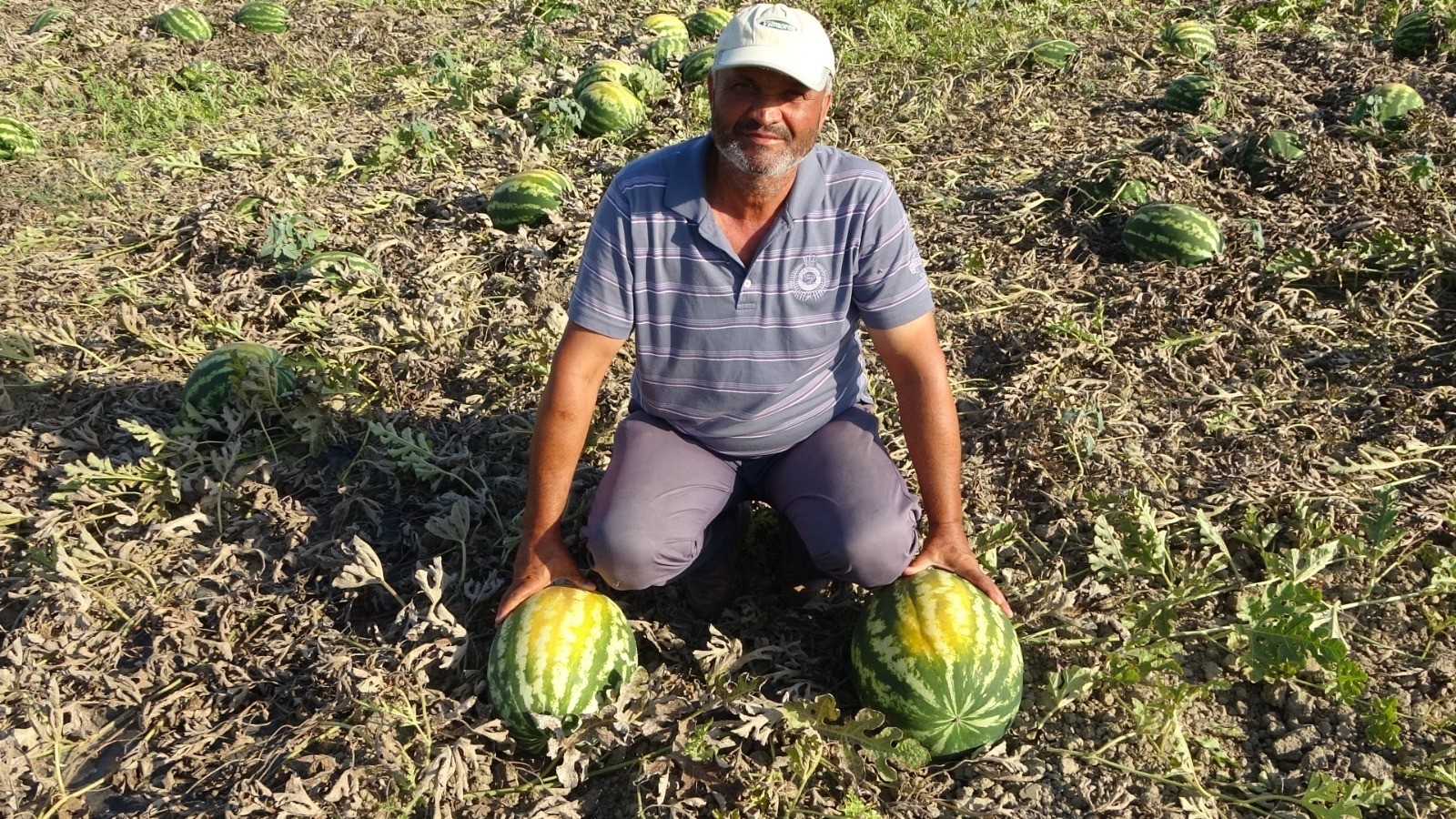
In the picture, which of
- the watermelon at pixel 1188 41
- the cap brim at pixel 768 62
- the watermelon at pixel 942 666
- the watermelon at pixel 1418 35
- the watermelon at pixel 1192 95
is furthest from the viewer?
the watermelon at pixel 1188 41

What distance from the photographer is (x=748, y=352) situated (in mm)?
2756

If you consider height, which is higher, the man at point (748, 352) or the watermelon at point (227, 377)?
the man at point (748, 352)

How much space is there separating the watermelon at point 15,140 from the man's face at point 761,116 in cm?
533

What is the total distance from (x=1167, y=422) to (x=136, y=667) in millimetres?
3532

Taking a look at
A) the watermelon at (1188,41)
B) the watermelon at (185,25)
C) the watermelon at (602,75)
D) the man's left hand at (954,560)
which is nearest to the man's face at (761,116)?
the man's left hand at (954,560)

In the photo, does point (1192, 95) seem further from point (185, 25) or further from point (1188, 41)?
point (185, 25)

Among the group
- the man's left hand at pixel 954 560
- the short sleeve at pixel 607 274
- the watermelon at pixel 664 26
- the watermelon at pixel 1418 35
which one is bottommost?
the man's left hand at pixel 954 560

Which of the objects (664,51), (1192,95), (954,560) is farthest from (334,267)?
(1192,95)

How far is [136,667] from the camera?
298cm

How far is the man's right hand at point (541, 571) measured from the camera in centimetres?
277

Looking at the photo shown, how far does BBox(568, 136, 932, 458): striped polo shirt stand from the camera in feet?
8.73

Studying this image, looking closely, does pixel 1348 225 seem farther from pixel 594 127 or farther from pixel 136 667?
pixel 136 667

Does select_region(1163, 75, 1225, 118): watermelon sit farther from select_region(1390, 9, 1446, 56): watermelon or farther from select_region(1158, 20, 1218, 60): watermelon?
select_region(1390, 9, 1446, 56): watermelon

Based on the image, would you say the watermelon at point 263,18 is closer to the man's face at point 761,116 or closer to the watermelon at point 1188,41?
the watermelon at point 1188,41
